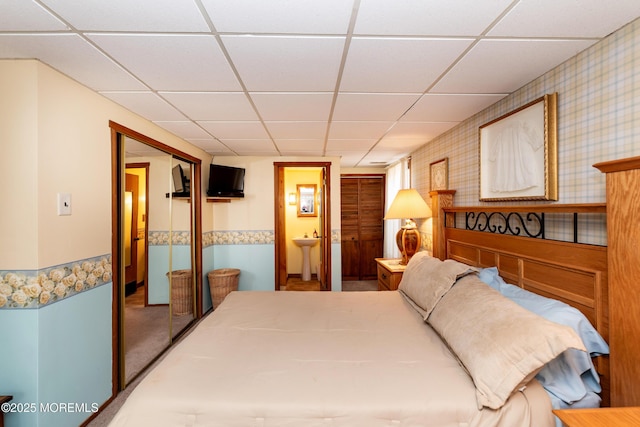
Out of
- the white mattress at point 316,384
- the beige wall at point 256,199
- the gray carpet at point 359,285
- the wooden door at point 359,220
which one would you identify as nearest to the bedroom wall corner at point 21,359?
the white mattress at point 316,384

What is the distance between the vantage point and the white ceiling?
1.19 meters

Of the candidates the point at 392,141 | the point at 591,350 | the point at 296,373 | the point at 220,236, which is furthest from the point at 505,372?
the point at 220,236

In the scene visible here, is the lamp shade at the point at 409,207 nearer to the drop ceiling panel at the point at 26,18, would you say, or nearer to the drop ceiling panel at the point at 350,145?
the drop ceiling panel at the point at 350,145

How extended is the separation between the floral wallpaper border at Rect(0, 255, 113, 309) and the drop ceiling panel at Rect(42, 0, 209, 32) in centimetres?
138

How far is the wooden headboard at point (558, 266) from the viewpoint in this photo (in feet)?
4.34

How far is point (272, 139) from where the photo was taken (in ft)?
11.0

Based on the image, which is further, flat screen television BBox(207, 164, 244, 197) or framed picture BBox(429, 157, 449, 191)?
flat screen television BBox(207, 164, 244, 197)

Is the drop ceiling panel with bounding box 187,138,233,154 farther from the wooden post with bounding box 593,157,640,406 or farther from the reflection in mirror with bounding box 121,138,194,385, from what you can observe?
the wooden post with bounding box 593,157,640,406

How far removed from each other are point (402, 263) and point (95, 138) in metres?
3.18

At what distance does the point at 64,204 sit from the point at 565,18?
288cm

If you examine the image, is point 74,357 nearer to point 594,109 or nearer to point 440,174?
point 594,109

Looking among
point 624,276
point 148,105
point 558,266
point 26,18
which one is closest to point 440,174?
point 558,266

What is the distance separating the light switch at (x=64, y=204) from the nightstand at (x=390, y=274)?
287 centimetres

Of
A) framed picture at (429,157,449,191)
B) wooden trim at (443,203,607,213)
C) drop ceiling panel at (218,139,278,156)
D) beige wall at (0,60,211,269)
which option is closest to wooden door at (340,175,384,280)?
drop ceiling panel at (218,139,278,156)
